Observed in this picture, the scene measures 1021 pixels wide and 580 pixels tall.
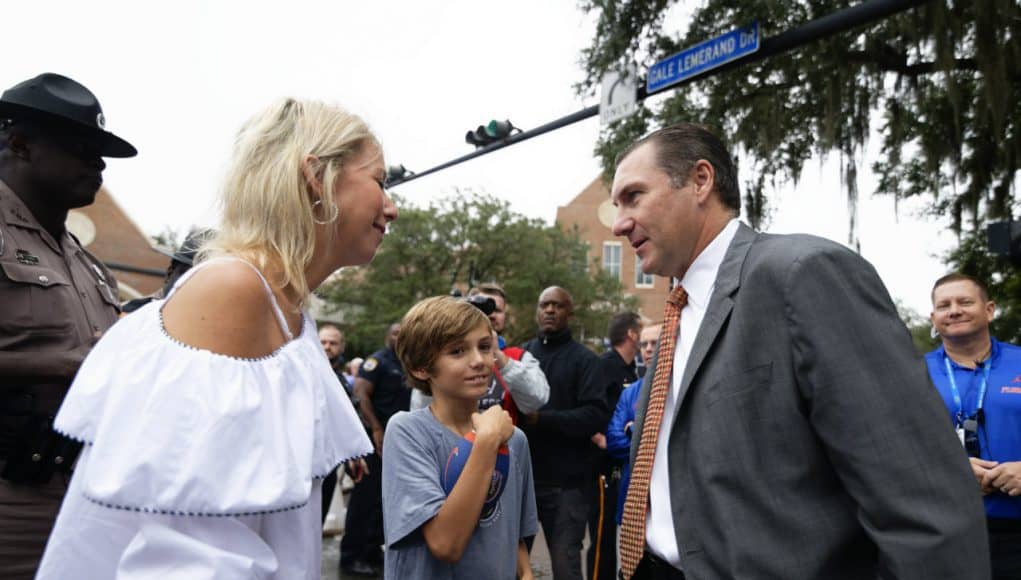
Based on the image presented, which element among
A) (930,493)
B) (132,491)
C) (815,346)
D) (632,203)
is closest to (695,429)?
(815,346)

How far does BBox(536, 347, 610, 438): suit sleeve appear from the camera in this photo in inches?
196

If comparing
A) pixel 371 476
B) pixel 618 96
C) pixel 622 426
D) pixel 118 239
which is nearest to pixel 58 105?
pixel 622 426

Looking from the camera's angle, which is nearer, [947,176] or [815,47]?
[815,47]

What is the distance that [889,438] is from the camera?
1.67m

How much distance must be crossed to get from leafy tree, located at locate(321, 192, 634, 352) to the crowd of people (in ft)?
102

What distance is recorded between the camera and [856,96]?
31.3 feet

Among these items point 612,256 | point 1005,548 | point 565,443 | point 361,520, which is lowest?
point 361,520

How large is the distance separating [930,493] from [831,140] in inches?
344

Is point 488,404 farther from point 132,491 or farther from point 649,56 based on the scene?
point 649,56

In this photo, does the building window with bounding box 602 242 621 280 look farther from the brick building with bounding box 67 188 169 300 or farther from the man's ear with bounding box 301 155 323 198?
the man's ear with bounding box 301 155 323 198

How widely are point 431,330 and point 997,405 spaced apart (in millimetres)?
3037

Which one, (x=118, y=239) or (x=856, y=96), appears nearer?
(x=856, y=96)

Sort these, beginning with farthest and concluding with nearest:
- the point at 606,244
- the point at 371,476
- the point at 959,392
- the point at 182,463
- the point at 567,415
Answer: the point at 606,244 < the point at 371,476 < the point at 567,415 < the point at 959,392 < the point at 182,463

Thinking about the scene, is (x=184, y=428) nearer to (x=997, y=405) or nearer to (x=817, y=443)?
(x=817, y=443)
